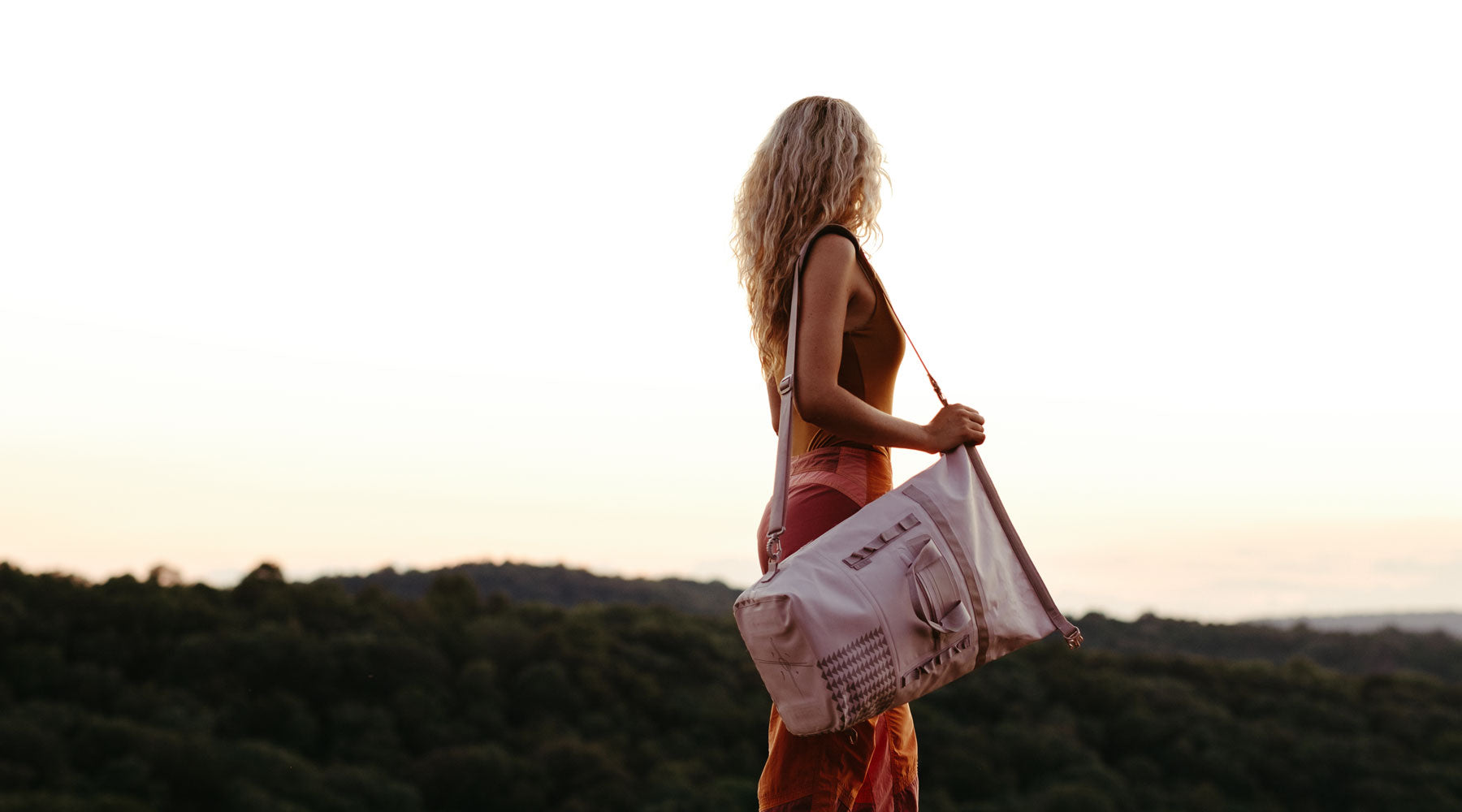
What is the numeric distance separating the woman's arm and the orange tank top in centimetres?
5

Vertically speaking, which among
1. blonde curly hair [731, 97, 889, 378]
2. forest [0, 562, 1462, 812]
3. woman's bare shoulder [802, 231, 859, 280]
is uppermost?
blonde curly hair [731, 97, 889, 378]

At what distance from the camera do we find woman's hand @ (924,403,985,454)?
209 centimetres

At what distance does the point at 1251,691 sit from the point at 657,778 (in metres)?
7.59

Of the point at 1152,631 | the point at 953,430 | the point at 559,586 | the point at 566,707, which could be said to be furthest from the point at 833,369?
the point at 559,586

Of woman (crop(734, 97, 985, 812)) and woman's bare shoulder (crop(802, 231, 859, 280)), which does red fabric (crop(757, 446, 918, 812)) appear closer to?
woman (crop(734, 97, 985, 812))

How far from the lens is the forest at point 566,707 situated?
39.2 ft

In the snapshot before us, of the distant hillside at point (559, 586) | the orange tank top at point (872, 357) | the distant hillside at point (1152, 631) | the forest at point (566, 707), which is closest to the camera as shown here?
the orange tank top at point (872, 357)

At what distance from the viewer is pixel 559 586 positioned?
54.0 feet

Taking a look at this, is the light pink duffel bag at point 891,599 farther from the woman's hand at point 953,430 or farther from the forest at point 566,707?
the forest at point 566,707

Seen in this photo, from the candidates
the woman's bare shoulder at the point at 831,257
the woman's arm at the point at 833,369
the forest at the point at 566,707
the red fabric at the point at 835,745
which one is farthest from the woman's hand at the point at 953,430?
the forest at the point at 566,707

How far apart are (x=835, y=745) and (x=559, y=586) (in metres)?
14.7

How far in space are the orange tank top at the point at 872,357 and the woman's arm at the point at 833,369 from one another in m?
0.05

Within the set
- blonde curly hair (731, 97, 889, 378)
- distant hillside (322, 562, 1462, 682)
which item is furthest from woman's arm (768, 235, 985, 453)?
distant hillside (322, 562, 1462, 682)

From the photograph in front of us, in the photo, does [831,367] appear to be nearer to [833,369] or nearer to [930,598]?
[833,369]
